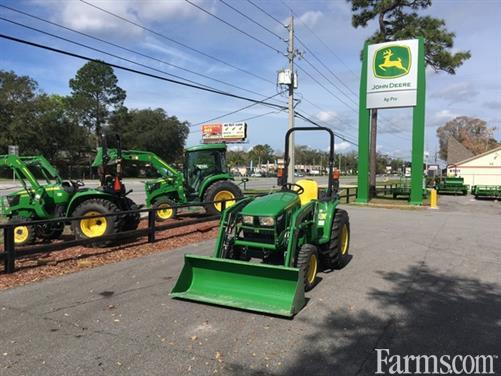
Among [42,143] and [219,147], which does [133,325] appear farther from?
[42,143]

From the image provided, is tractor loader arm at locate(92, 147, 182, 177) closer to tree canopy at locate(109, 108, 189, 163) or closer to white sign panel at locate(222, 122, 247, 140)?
white sign panel at locate(222, 122, 247, 140)

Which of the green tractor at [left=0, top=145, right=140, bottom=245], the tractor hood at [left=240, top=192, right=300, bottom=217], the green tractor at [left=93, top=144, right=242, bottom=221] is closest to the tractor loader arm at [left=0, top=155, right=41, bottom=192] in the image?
the green tractor at [left=0, top=145, right=140, bottom=245]

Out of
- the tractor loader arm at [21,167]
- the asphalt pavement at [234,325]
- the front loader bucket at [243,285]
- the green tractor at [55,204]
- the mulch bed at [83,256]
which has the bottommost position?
the asphalt pavement at [234,325]

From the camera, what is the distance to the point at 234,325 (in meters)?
4.73

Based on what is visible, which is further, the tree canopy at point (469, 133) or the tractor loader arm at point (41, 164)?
the tree canopy at point (469, 133)

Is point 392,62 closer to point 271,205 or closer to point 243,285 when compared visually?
point 271,205

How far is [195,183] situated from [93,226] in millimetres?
5243

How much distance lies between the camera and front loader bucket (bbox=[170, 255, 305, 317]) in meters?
5.06

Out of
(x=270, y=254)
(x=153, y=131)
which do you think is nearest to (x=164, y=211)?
(x=270, y=254)

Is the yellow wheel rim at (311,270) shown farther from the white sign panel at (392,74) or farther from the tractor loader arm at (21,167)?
the white sign panel at (392,74)

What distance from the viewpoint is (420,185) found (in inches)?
865

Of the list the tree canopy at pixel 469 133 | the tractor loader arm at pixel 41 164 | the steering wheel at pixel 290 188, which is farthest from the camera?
the tree canopy at pixel 469 133

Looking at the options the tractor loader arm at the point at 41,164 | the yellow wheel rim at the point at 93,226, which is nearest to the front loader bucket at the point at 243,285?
the yellow wheel rim at the point at 93,226

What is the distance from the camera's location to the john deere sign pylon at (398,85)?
828 inches
